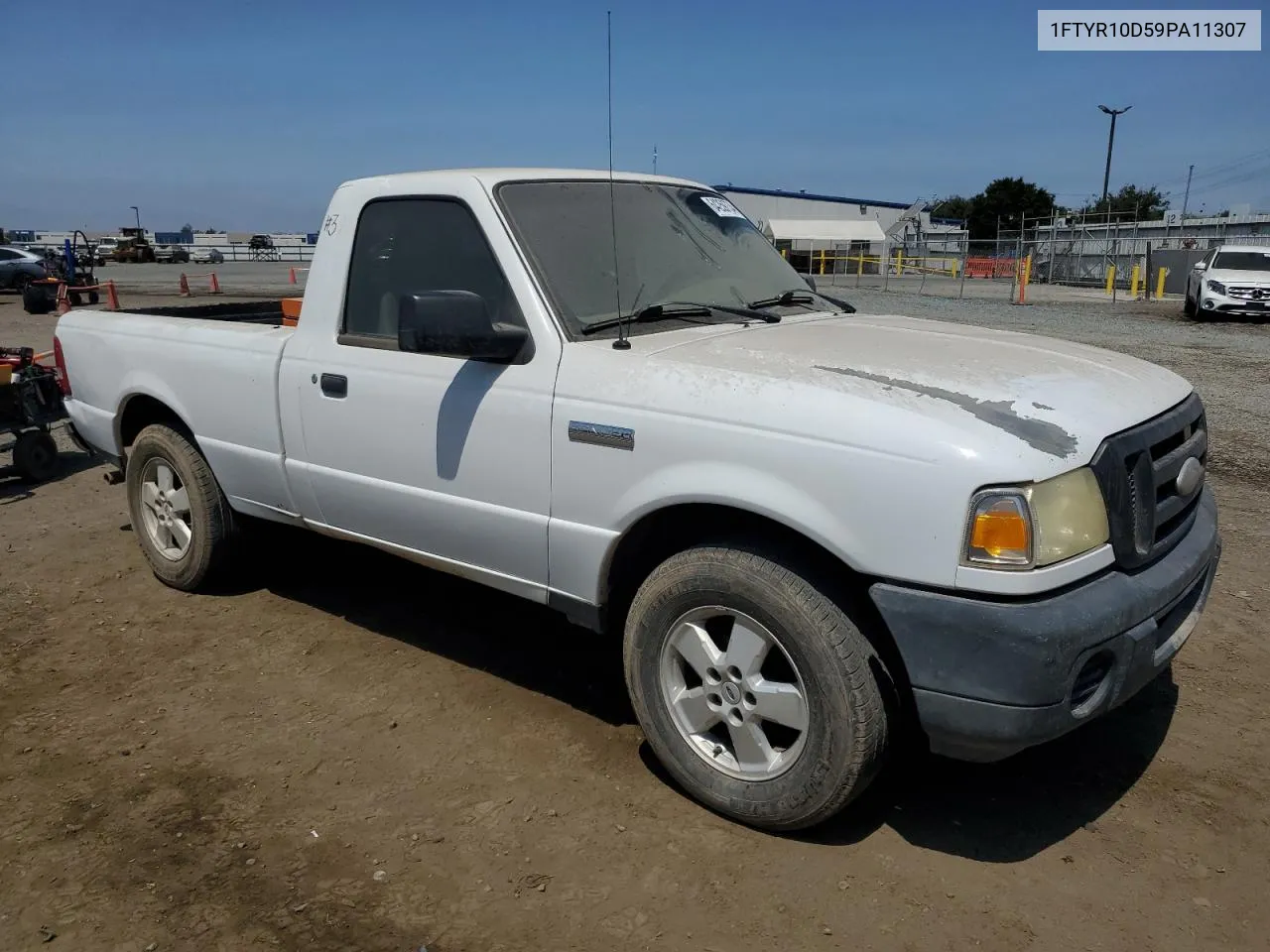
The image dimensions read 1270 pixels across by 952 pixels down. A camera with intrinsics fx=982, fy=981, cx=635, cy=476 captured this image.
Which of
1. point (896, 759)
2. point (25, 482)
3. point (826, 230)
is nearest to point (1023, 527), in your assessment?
point (896, 759)

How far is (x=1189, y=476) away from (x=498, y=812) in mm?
2409

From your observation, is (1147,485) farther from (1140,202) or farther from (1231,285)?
(1140,202)

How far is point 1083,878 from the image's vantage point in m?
2.78

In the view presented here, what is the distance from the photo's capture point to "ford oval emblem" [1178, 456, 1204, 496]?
9.82ft

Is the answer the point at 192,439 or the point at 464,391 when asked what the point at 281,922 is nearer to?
the point at 464,391

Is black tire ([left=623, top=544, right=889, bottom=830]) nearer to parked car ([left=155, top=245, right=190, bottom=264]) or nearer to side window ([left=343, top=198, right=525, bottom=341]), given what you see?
side window ([left=343, top=198, right=525, bottom=341])

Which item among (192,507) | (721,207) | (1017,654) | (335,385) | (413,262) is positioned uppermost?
(721,207)

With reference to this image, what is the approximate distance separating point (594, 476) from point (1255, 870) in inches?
87.5

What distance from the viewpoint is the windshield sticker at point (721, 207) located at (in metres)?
4.25

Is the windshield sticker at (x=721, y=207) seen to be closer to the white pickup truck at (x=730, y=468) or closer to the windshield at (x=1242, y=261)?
the white pickup truck at (x=730, y=468)

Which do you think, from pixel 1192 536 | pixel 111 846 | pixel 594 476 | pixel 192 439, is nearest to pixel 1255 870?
pixel 1192 536

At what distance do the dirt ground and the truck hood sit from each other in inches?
49.2

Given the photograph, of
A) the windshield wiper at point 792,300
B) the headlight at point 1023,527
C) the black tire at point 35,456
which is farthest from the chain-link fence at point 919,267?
the headlight at point 1023,527

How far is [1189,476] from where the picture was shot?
3035 millimetres
